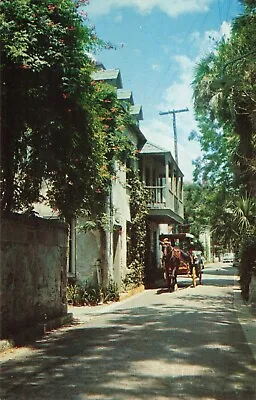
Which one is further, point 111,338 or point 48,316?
point 48,316

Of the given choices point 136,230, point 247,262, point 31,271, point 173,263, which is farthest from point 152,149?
point 31,271

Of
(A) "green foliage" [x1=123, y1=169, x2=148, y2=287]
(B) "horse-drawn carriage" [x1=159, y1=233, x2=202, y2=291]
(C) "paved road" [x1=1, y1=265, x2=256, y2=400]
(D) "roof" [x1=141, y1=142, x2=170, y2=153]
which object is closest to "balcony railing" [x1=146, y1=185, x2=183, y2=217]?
(A) "green foliage" [x1=123, y1=169, x2=148, y2=287]

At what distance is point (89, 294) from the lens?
1675 centimetres

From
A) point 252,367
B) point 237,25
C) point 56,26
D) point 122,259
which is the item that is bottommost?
point 252,367

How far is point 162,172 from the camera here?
99.9 ft

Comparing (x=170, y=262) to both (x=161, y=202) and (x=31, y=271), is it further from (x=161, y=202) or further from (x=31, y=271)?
(x=31, y=271)

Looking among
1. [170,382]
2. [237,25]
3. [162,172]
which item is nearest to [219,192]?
[162,172]

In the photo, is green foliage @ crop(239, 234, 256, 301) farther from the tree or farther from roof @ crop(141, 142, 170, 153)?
roof @ crop(141, 142, 170, 153)

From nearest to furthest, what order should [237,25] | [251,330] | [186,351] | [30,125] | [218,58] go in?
[186,351] < [30,125] < [251,330] < [237,25] < [218,58]

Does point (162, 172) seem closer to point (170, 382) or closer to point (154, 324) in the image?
point (154, 324)

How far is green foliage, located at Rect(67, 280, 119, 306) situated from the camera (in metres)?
16.6

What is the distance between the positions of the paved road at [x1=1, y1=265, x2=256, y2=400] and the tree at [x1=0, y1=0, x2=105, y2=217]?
3.18m

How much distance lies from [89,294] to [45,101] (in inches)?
353

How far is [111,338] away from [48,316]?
2398 millimetres
